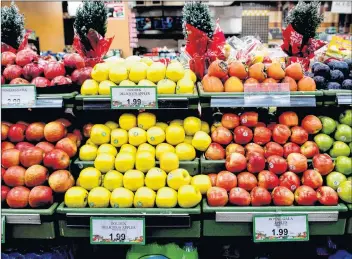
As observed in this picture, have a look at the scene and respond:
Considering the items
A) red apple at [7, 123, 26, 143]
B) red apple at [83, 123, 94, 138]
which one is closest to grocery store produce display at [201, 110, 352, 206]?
red apple at [83, 123, 94, 138]

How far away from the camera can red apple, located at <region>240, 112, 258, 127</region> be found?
1987 mm

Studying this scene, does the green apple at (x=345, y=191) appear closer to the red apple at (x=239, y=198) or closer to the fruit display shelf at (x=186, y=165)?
the red apple at (x=239, y=198)

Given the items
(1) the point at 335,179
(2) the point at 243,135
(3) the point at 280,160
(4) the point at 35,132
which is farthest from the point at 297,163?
(4) the point at 35,132

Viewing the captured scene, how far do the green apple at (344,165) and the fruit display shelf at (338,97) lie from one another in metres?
0.29

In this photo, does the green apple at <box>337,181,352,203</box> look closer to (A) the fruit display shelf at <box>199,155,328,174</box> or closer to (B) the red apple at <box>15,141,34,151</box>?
(A) the fruit display shelf at <box>199,155,328,174</box>

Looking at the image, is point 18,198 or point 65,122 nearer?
point 18,198

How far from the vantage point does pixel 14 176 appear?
1861mm

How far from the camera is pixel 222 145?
80.3 inches

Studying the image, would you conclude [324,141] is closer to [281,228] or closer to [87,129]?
[281,228]

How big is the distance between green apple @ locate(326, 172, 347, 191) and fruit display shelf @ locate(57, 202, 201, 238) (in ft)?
2.25

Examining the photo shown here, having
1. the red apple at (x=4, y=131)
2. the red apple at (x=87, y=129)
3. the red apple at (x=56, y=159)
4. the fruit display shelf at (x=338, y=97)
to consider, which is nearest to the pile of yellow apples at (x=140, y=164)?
the red apple at (x=87, y=129)

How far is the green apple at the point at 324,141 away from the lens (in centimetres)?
197

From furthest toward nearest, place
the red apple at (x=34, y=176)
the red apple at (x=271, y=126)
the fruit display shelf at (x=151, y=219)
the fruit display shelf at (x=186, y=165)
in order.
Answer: the red apple at (x=271, y=126), the fruit display shelf at (x=186, y=165), the red apple at (x=34, y=176), the fruit display shelf at (x=151, y=219)

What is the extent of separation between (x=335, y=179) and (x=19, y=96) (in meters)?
1.65
